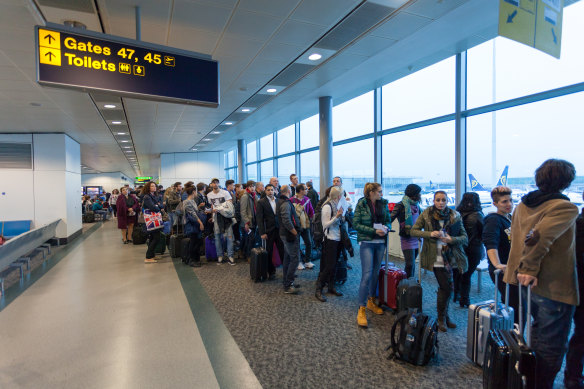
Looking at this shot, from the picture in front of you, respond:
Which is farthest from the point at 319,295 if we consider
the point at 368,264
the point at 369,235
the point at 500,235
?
the point at 500,235

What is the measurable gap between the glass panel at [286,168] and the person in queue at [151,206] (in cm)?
613

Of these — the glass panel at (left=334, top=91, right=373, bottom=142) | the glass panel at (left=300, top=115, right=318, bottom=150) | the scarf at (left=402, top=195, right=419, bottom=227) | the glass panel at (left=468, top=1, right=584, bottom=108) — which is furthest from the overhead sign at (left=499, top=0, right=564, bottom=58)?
the glass panel at (left=300, top=115, right=318, bottom=150)

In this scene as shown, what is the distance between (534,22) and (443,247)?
7.14 ft

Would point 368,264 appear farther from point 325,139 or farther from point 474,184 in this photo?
point 325,139

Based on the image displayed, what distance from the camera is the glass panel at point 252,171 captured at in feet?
50.7

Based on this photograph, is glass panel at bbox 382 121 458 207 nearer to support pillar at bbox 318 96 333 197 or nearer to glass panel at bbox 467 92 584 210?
glass panel at bbox 467 92 584 210

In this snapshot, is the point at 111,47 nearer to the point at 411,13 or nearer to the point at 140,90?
the point at 140,90

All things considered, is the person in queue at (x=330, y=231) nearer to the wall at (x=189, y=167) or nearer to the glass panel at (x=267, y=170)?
the glass panel at (x=267, y=170)

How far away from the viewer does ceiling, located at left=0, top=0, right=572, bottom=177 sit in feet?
11.2

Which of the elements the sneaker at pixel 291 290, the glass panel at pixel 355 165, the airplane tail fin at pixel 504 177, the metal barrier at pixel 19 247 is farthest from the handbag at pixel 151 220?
the airplane tail fin at pixel 504 177

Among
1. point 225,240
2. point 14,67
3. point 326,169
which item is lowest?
point 225,240

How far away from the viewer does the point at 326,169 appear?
27.5 ft

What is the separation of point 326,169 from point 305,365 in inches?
239

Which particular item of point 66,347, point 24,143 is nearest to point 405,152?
point 66,347
